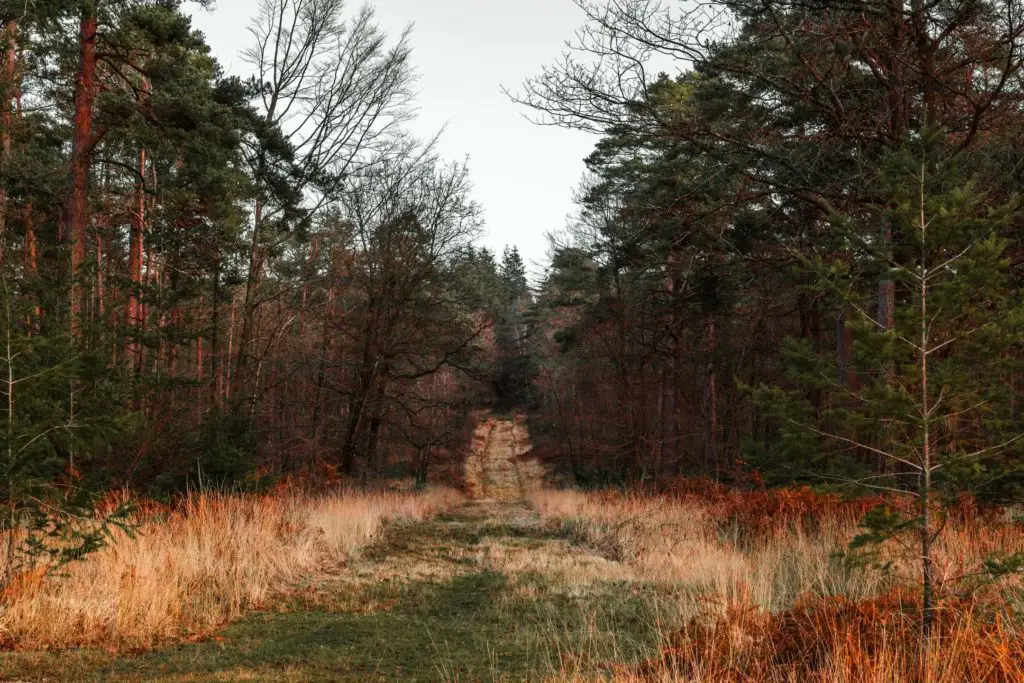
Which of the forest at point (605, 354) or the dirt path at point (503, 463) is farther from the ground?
the forest at point (605, 354)

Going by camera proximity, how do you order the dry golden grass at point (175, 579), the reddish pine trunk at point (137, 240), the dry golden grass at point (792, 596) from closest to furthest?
the dry golden grass at point (792, 596)
the dry golden grass at point (175, 579)
the reddish pine trunk at point (137, 240)

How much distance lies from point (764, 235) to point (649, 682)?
46.1 ft

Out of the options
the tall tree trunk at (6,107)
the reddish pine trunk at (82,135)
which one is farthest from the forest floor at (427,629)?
the tall tree trunk at (6,107)

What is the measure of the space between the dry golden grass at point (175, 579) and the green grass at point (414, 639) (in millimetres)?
369

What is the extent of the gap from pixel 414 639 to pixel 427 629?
129mm

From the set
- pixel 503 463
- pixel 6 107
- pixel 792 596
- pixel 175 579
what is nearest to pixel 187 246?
pixel 6 107

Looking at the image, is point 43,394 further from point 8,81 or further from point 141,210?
point 141,210

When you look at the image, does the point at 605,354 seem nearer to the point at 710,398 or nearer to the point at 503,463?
the point at 710,398

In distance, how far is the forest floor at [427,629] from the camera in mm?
4836

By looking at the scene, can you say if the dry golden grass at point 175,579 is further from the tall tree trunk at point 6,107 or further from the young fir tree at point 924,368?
the tall tree trunk at point 6,107

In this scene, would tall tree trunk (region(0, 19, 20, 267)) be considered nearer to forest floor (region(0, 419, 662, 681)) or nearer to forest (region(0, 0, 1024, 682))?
forest (region(0, 0, 1024, 682))

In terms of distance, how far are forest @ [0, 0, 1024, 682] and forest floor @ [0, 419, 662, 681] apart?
52 mm

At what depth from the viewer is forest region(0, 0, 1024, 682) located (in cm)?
472

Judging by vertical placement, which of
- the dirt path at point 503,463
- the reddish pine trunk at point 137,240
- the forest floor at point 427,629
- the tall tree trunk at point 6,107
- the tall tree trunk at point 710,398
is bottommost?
the dirt path at point 503,463
